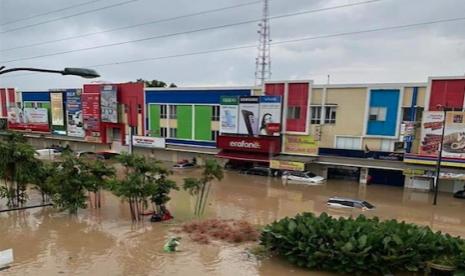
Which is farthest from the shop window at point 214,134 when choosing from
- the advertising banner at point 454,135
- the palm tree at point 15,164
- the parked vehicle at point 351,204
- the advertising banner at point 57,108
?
the advertising banner at point 57,108

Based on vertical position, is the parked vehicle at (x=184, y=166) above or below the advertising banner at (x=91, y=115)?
below

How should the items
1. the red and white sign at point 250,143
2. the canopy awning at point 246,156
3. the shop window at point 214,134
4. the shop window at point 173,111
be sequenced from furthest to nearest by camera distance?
the shop window at point 173,111 < the shop window at point 214,134 < the canopy awning at point 246,156 < the red and white sign at point 250,143

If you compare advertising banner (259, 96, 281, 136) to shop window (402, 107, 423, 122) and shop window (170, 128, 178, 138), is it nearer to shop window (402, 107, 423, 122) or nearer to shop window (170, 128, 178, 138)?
shop window (402, 107, 423, 122)

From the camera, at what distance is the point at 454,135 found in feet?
107

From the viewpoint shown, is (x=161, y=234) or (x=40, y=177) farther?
(x=40, y=177)

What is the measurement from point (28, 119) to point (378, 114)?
178ft

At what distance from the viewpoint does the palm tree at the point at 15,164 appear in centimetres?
2434

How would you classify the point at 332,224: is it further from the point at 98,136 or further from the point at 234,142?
Result: the point at 98,136

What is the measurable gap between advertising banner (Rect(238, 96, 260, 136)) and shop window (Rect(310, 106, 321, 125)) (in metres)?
5.71

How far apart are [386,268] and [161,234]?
11851 mm

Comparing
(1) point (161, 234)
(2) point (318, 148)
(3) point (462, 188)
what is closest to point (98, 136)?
(2) point (318, 148)

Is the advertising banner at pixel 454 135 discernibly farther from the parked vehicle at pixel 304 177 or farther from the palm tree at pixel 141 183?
the palm tree at pixel 141 183

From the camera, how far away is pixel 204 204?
96.8 ft

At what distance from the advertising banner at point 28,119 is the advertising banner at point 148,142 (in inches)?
747
